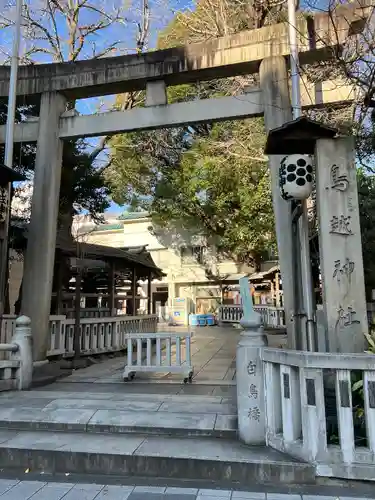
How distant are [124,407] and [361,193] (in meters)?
10.3

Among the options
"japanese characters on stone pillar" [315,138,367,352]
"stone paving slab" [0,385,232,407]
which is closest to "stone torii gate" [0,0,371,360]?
"stone paving slab" [0,385,232,407]

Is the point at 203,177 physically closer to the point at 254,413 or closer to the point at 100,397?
the point at 100,397

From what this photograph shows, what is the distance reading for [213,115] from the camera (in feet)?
26.2

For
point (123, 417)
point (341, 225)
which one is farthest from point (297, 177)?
point (123, 417)

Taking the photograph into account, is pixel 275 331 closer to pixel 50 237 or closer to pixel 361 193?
pixel 361 193

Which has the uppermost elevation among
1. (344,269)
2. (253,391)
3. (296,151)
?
(296,151)

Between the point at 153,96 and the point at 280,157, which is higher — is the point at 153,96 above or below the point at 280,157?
above

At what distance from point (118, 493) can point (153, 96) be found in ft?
23.4

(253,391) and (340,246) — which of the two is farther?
(340,246)

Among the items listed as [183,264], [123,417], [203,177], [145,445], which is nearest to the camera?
[145,445]

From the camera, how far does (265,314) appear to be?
20.7m

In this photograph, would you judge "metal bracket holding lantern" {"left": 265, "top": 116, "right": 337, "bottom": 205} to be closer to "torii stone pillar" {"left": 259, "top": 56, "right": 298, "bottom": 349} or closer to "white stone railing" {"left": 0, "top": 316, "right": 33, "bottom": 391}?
"torii stone pillar" {"left": 259, "top": 56, "right": 298, "bottom": 349}

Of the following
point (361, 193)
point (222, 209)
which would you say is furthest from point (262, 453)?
point (222, 209)

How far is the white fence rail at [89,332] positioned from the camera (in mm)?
7898
